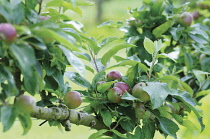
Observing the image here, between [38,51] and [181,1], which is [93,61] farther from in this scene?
[181,1]

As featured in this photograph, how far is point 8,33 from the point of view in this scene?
0.45 metres

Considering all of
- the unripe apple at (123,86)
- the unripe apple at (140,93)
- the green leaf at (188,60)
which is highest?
the unripe apple at (140,93)

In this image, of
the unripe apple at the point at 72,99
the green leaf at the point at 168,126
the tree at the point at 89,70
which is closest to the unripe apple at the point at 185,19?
the tree at the point at 89,70

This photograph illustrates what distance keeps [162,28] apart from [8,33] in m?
0.59

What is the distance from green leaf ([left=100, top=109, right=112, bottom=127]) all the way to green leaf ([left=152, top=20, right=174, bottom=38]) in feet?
1.10

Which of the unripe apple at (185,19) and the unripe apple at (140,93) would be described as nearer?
the unripe apple at (140,93)

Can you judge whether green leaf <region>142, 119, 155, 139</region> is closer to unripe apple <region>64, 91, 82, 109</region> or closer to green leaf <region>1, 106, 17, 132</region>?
unripe apple <region>64, 91, 82, 109</region>

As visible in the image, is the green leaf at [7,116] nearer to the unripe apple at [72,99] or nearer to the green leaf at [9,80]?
the green leaf at [9,80]

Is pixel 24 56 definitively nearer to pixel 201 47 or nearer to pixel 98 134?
pixel 98 134

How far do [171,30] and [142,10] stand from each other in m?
0.11

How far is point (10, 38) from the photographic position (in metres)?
0.45

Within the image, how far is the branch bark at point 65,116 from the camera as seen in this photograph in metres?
0.61

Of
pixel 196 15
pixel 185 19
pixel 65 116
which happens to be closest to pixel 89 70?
pixel 65 116

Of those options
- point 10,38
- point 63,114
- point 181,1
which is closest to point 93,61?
point 63,114
